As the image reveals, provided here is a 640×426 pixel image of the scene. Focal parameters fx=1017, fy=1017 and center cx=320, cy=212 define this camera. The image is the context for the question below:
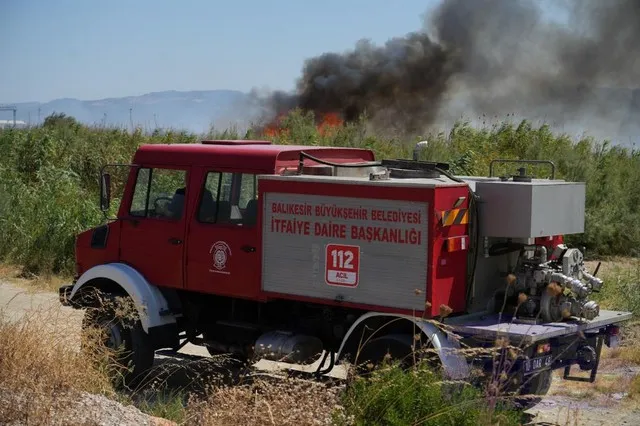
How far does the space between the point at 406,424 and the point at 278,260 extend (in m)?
3.10

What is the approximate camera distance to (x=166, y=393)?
9.96 m

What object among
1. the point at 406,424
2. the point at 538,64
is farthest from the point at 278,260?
the point at 538,64

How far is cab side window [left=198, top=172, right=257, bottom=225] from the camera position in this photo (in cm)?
943

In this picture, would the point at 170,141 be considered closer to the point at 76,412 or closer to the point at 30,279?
the point at 30,279

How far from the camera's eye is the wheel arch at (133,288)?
981 cm

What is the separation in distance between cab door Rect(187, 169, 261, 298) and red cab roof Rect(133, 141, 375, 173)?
12cm

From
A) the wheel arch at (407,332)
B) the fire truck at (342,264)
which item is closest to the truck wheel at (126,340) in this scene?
the fire truck at (342,264)

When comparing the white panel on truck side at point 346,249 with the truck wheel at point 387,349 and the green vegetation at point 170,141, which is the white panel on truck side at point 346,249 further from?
the green vegetation at point 170,141

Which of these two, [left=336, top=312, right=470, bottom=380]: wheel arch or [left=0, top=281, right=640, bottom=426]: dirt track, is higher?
[left=336, top=312, right=470, bottom=380]: wheel arch

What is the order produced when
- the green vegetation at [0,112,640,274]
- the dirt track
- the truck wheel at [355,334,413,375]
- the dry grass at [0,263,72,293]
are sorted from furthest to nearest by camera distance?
the green vegetation at [0,112,640,274] → the dry grass at [0,263,72,293] → the dirt track → the truck wheel at [355,334,413,375]

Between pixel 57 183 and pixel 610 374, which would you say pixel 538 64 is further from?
pixel 610 374

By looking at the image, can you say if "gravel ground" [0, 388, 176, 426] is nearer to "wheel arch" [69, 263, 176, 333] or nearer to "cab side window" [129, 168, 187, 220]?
"wheel arch" [69, 263, 176, 333]

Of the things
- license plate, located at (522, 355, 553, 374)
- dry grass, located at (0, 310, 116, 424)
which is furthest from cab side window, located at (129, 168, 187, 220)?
license plate, located at (522, 355, 553, 374)

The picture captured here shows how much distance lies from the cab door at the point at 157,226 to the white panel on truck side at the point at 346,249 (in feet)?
3.83
